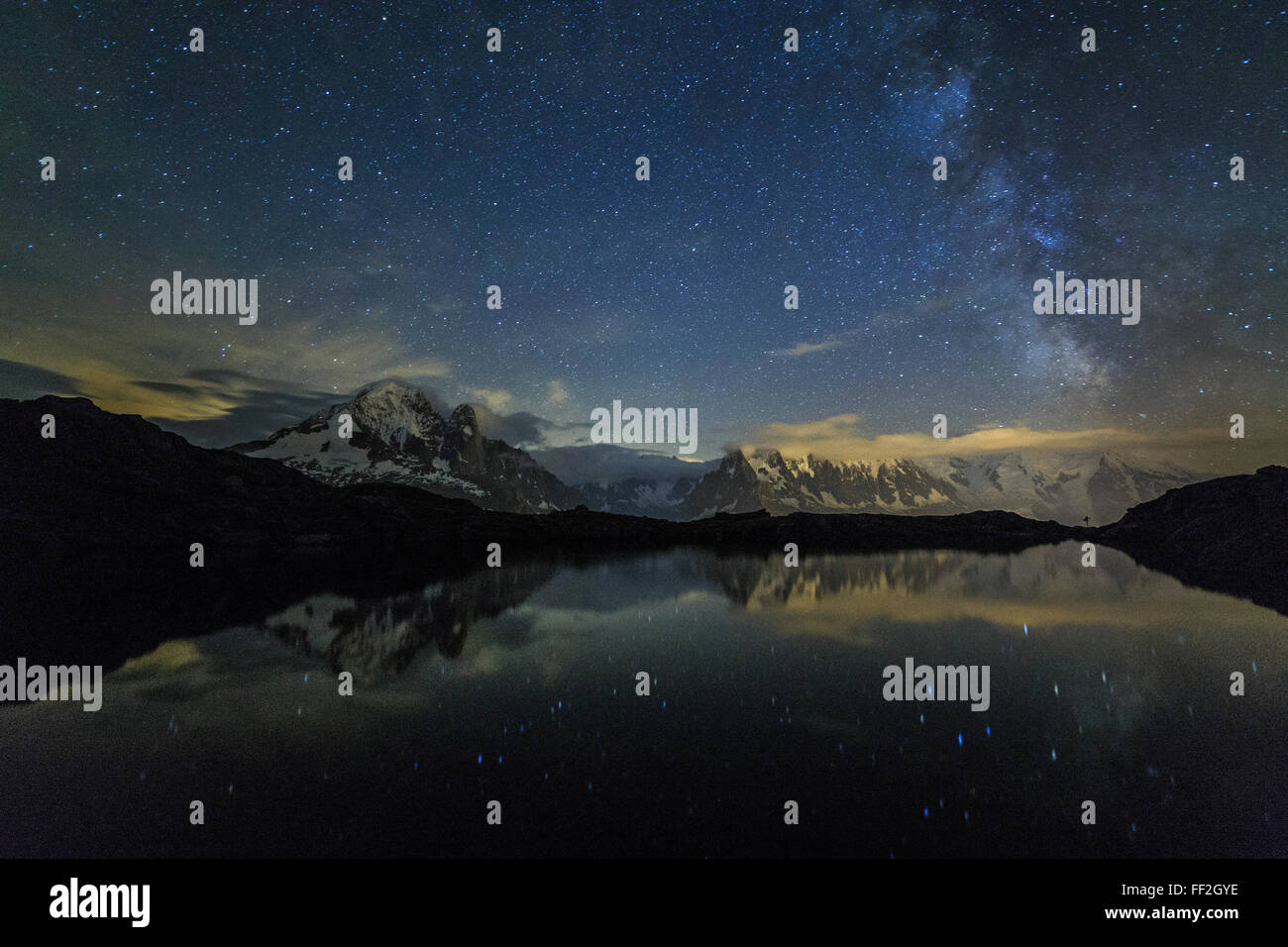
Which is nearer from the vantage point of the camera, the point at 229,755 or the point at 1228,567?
the point at 229,755

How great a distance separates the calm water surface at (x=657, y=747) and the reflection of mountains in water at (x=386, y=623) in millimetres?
365

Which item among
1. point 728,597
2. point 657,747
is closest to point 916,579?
point 728,597

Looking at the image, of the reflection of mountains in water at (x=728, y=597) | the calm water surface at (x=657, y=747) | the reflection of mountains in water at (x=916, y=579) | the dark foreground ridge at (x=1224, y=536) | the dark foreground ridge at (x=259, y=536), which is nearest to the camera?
the calm water surface at (x=657, y=747)

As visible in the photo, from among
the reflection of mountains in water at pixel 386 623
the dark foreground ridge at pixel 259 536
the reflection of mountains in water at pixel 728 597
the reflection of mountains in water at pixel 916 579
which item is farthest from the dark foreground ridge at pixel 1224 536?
the reflection of mountains in water at pixel 386 623

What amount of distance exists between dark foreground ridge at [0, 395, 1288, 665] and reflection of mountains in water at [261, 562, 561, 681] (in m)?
4.32

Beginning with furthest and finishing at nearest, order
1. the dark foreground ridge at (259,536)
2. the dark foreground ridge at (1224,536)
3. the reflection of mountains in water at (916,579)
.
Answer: the dark foreground ridge at (1224,536), the reflection of mountains in water at (916,579), the dark foreground ridge at (259,536)

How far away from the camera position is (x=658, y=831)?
1169 cm

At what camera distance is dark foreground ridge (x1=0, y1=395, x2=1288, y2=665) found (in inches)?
1726

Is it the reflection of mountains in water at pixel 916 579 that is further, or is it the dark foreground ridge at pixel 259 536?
the reflection of mountains in water at pixel 916 579

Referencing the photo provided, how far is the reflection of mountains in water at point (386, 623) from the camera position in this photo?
2619 cm

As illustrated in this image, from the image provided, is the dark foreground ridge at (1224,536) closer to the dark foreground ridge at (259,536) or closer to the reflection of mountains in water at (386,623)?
the dark foreground ridge at (259,536)
